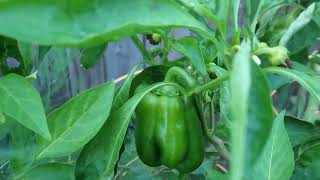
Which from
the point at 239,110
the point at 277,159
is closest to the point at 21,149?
the point at 277,159

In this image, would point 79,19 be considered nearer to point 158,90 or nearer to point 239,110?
point 239,110

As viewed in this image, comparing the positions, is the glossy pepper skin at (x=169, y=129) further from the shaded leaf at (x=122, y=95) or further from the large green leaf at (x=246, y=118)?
the large green leaf at (x=246, y=118)

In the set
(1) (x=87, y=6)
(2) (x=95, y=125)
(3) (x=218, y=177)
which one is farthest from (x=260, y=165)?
(1) (x=87, y=6)

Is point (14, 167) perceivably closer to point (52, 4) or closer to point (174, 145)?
point (174, 145)

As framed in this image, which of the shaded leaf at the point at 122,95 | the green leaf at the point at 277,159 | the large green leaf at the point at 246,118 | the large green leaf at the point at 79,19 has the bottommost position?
the green leaf at the point at 277,159

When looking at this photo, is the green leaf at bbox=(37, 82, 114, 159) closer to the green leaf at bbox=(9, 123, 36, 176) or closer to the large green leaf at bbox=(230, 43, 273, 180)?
the green leaf at bbox=(9, 123, 36, 176)

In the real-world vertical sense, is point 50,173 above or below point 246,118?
below

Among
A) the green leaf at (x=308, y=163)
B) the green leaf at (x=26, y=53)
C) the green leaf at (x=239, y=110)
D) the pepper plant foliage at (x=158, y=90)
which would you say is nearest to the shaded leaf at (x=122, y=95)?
the pepper plant foliage at (x=158, y=90)

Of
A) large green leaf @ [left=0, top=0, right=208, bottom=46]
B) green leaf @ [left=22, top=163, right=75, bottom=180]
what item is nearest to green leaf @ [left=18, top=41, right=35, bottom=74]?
green leaf @ [left=22, top=163, right=75, bottom=180]
